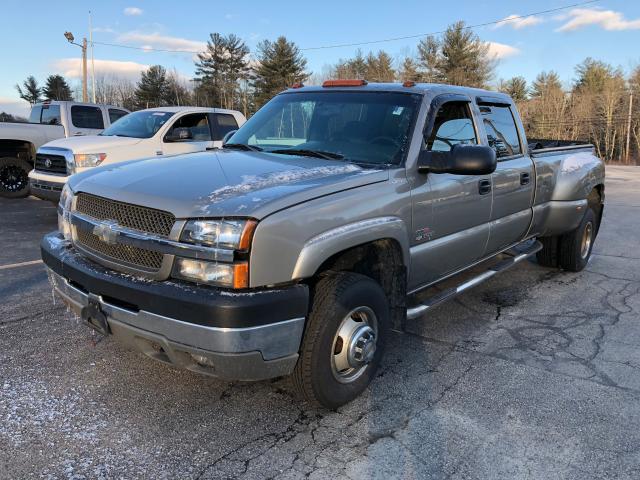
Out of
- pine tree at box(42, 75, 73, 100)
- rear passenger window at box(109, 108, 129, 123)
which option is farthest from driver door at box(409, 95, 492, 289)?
pine tree at box(42, 75, 73, 100)

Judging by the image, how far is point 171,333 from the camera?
2564mm

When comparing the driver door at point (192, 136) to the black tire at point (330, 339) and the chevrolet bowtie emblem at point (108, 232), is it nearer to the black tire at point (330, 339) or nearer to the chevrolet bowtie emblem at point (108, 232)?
the chevrolet bowtie emblem at point (108, 232)

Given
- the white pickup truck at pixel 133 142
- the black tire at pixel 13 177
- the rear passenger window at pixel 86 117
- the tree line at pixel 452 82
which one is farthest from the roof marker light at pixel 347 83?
the tree line at pixel 452 82

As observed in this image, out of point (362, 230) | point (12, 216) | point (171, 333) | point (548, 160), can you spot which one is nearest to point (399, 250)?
point (362, 230)

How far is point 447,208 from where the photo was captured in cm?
378

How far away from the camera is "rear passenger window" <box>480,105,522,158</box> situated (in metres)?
4.59

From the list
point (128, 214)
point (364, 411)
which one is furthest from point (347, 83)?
point (364, 411)

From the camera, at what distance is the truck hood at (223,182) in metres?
2.59

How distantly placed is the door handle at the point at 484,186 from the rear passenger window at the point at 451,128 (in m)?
0.35

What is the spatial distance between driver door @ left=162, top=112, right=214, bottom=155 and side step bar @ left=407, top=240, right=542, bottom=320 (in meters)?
5.82

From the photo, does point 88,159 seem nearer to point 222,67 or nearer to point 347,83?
point 347,83

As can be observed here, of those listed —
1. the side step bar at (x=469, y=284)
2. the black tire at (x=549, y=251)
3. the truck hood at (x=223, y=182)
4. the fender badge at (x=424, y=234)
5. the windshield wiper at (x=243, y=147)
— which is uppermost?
the windshield wiper at (x=243, y=147)

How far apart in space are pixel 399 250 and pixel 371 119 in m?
1.03

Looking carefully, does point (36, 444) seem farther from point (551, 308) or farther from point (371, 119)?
point (551, 308)
